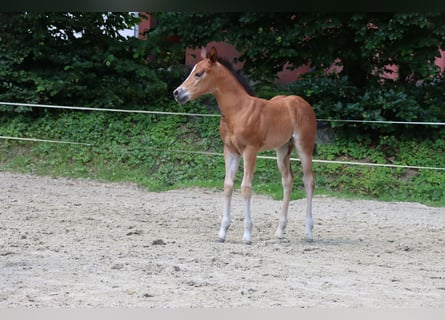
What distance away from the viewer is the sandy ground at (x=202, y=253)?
4.06 meters

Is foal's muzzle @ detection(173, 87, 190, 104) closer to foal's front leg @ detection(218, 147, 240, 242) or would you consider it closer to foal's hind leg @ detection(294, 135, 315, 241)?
foal's front leg @ detection(218, 147, 240, 242)

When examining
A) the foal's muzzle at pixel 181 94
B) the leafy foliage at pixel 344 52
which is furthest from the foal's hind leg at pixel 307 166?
the leafy foliage at pixel 344 52

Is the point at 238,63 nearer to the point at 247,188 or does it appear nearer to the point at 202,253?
the point at 247,188

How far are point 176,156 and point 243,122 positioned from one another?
17.2ft

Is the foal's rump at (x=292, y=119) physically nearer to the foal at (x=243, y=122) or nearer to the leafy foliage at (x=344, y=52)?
the foal at (x=243, y=122)

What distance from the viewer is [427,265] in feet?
18.2

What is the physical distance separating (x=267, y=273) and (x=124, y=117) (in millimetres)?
8035

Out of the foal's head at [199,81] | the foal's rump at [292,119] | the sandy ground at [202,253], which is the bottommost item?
the sandy ground at [202,253]

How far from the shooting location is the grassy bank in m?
10.4

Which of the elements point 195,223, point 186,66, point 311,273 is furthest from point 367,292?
point 186,66

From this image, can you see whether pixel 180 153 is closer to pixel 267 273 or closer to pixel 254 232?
pixel 254 232

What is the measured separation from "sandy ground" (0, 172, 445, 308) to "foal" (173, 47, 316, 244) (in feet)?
1.61

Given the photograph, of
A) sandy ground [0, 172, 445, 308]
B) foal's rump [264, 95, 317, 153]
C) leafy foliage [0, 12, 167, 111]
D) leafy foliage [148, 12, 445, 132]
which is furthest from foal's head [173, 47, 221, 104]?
leafy foliage [0, 12, 167, 111]

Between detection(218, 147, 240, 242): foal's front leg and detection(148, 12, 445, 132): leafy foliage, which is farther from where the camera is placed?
detection(148, 12, 445, 132): leafy foliage
